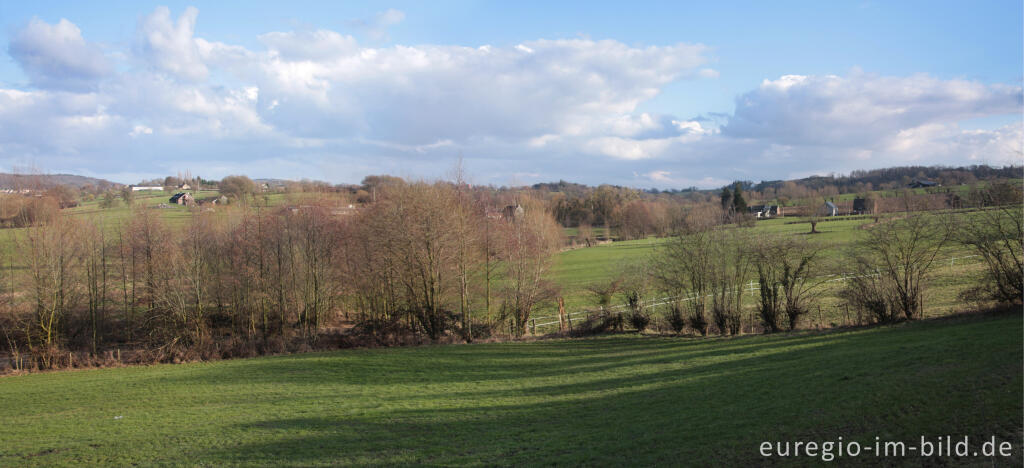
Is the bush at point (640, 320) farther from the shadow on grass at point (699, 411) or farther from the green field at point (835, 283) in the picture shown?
the shadow on grass at point (699, 411)

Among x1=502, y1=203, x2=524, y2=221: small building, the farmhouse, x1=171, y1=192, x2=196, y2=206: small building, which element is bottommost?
x1=502, y1=203, x2=524, y2=221: small building

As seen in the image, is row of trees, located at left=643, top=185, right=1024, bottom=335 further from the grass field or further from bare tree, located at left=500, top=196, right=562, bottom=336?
bare tree, located at left=500, top=196, right=562, bottom=336

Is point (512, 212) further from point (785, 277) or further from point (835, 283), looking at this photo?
point (835, 283)

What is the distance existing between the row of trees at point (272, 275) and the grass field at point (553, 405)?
19.7 feet

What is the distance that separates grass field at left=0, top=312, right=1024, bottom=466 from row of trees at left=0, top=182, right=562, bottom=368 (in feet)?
19.7

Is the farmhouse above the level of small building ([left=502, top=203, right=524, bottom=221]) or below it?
above

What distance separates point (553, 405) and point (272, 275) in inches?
951

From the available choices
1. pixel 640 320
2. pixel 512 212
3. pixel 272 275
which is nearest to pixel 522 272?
pixel 512 212

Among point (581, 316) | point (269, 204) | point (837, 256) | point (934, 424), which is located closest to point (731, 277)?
point (837, 256)

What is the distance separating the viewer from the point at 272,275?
31594mm

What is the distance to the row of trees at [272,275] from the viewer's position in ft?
88.6

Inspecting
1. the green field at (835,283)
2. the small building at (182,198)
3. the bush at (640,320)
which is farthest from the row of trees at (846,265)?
the small building at (182,198)

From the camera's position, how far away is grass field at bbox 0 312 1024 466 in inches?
367

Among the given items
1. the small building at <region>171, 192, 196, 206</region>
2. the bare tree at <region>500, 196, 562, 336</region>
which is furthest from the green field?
the small building at <region>171, 192, 196, 206</region>
